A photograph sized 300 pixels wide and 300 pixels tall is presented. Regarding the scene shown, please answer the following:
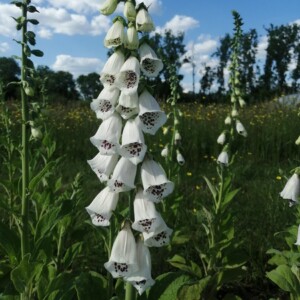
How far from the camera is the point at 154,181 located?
1.67 m

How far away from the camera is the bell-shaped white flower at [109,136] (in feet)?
5.60

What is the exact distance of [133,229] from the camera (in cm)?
174

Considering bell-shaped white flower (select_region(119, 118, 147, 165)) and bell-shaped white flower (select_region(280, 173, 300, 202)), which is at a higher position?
bell-shaped white flower (select_region(119, 118, 147, 165))

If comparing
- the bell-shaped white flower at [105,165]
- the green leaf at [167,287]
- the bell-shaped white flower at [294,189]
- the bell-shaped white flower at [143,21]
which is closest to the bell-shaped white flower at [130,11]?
the bell-shaped white flower at [143,21]

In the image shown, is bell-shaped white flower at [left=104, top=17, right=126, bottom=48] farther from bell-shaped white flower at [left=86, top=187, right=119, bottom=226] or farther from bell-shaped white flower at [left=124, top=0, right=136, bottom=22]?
bell-shaped white flower at [left=86, top=187, right=119, bottom=226]

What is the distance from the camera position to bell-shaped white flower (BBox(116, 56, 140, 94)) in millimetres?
1656

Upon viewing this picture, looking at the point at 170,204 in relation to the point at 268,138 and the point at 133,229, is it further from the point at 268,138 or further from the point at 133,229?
the point at 268,138

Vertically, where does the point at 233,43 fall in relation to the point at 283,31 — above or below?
below

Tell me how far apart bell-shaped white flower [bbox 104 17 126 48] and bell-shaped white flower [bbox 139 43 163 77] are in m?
0.09

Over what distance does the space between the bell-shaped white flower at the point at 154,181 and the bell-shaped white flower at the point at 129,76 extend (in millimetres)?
305

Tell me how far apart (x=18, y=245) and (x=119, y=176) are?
1.00 m

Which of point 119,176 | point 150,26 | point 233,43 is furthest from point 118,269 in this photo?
point 233,43

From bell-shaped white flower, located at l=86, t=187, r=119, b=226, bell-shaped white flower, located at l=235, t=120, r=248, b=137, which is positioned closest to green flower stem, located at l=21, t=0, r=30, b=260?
bell-shaped white flower, located at l=86, t=187, r=119, b=226

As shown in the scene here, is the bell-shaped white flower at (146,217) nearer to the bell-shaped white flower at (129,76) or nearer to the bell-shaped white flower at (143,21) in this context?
the bell-shaped white flower at (129,76)
